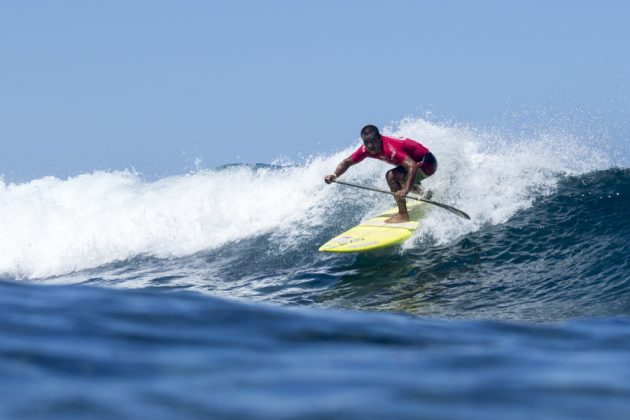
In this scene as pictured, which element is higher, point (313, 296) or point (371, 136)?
point (371, 136)

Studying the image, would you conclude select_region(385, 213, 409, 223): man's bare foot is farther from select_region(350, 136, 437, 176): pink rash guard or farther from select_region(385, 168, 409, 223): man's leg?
select_region(350, 136, 437, 176): pink rash guard

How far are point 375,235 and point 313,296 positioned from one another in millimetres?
1617

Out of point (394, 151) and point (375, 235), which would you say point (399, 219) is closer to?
point (375, 235)

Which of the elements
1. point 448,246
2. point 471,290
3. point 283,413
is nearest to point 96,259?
point 448,246

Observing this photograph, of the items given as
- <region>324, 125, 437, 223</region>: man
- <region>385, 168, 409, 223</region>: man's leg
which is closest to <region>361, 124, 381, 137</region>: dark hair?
<region>324, 125, 437, 223</region>: man

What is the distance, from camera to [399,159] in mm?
10453

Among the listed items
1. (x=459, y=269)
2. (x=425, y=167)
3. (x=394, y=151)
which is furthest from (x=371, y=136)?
(x=459, y=269)

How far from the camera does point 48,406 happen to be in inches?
103

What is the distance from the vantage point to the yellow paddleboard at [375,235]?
10.2m

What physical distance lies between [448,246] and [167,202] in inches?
270

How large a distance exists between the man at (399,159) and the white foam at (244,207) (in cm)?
62

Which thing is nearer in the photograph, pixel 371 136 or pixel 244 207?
pixel 371 136

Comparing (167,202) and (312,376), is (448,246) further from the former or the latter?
(312,376)

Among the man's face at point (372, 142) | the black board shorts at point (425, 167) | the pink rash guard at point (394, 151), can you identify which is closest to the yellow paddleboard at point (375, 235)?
the black board shorts at point (425, 167)
